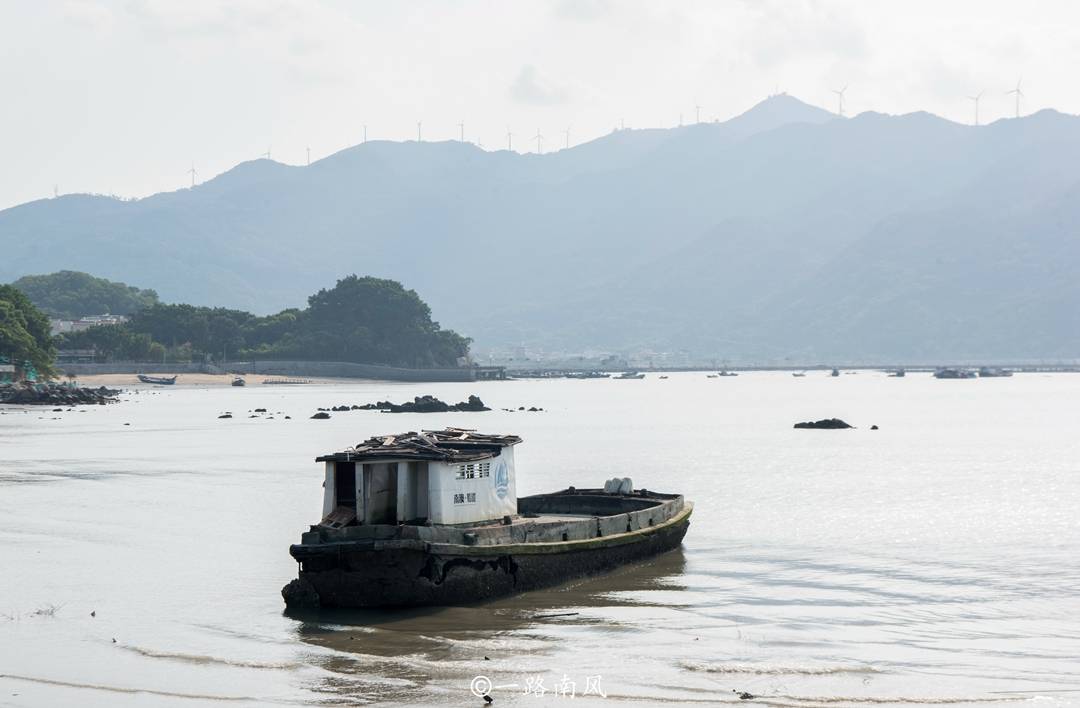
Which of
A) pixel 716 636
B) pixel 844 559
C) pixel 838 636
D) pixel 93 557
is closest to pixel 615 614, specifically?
pixel 716 636

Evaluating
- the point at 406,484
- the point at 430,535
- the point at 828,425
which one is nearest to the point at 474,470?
the point at 406,484

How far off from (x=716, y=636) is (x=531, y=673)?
5519mm

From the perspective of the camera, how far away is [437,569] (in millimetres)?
33531

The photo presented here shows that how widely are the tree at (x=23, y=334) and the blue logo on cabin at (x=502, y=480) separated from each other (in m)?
144

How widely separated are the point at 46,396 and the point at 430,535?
137677mm

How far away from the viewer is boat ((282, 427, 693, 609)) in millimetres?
33312

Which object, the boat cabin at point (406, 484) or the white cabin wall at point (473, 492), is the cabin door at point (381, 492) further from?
the white cabin wall at point (473, 492)

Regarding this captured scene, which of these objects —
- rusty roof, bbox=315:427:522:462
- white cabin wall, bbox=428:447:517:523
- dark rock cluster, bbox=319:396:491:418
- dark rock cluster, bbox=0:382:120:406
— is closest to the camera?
rusty roof, bbox=315:427:522:462

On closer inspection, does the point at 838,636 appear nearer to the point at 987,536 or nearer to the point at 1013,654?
the point at 1013,654

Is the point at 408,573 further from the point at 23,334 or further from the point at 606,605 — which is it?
the point at 23,334

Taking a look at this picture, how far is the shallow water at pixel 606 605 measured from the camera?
90.2 ft

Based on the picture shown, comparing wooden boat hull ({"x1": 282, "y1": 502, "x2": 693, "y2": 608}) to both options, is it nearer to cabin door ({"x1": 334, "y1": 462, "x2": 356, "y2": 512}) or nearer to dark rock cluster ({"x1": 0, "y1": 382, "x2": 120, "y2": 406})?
cabin door ({"x1": 334, "y1": 462, "x2": 356, "y2": 512})

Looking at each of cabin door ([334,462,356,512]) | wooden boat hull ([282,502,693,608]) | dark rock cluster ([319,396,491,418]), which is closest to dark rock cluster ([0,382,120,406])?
dark rock cluster ([319,396,491,418])

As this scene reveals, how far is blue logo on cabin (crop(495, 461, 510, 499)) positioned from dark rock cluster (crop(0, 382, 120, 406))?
5133 inches
